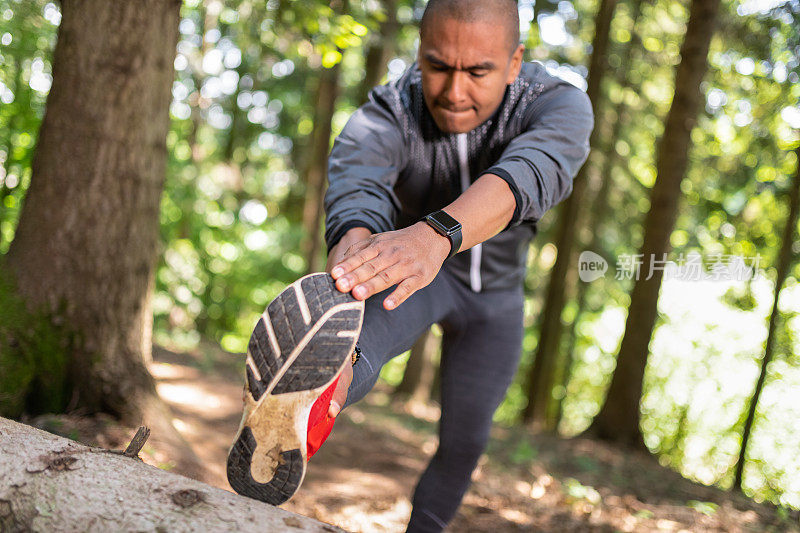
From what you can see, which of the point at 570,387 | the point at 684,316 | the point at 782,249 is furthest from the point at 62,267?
the point at 570,387

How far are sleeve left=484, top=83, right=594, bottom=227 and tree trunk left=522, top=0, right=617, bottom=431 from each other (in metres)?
7.79

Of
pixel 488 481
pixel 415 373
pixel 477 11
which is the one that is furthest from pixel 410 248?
pixel 415 373

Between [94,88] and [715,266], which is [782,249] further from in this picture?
[94,88]

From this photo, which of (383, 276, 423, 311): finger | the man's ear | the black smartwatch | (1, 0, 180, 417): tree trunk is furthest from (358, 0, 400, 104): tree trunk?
(383, 276, 423, 311): finger

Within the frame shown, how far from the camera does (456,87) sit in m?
2.52

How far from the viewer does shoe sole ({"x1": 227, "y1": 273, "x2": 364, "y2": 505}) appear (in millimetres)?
1803

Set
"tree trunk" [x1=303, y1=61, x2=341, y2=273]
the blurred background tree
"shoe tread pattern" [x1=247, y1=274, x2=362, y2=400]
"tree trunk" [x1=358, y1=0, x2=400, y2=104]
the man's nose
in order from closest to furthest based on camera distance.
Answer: "shoe tread pattern" [x1=247, y1=274, x2=362, y2=400] → the man's nose → the blurred background tree → "tree trunk" [x1=358, y1=0, x2=400, y2=104] → "tree trunk" [x1=303, y1=61, x2=341, y2=273]

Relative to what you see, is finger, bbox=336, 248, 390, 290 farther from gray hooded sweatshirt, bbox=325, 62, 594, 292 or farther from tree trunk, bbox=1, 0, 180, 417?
tree trunk, bbox=1, 0, 180, 417

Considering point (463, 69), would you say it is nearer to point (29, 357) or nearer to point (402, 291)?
point (402, 291)

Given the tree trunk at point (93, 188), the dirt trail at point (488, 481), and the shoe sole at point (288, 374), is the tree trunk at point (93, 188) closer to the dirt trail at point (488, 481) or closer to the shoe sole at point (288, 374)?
the dirt trail at point (488, 481)

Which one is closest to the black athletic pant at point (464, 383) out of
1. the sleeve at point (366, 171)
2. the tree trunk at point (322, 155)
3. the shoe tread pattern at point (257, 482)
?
the sleeve at point (366, 171)

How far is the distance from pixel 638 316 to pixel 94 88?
719 centimetres

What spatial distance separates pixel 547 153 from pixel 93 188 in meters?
2.38

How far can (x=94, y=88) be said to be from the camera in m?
3.28
